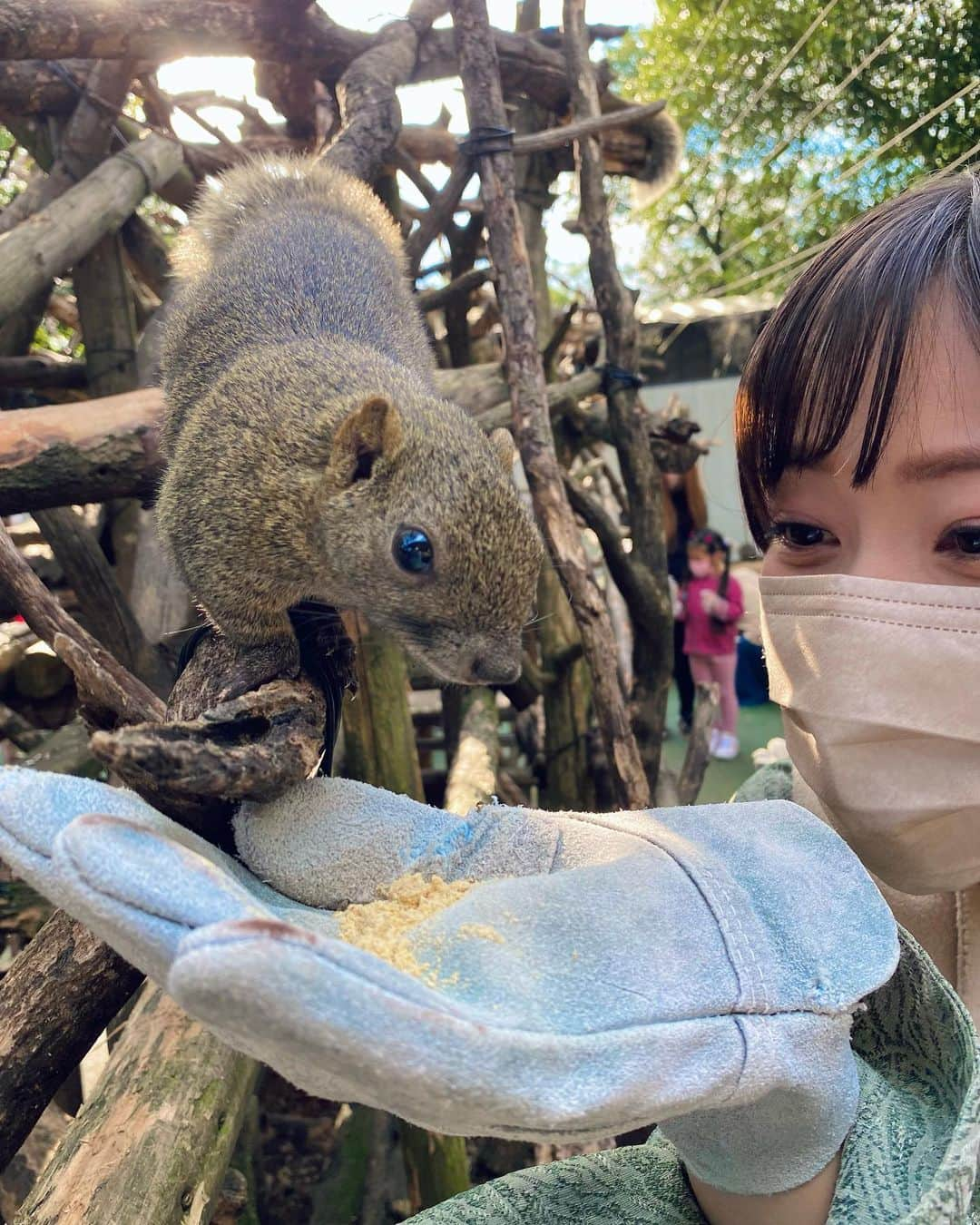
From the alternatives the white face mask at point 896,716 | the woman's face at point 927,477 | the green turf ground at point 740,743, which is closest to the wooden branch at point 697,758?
the green turf ground at point 740,743

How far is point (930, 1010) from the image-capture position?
89 cm

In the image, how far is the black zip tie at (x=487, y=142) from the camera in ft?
7.33

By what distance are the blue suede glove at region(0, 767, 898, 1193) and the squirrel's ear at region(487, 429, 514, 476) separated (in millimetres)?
766

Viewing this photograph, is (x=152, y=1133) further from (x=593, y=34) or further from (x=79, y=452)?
(x=593, y=34)

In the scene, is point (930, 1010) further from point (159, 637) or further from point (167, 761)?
point (159, 637)

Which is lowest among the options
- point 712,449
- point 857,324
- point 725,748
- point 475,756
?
point 725,748

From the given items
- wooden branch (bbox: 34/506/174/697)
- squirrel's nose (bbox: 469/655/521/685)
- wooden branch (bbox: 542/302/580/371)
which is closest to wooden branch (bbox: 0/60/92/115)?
wooden branch (bbox: 34/506/174/697)

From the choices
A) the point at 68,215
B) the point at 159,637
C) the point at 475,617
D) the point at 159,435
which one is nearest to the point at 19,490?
the point at 159,435

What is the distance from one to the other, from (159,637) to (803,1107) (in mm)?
1976

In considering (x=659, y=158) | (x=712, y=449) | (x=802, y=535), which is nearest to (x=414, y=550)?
(x=802, y=535)

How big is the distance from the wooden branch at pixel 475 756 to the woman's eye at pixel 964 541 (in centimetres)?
124

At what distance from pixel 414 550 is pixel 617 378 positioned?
1.93 m

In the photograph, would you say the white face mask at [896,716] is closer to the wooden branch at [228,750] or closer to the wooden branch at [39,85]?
the wooden branch at [228,750]

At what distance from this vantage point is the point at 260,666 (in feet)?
3.83
